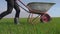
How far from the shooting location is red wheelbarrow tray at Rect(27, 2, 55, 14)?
8.45m

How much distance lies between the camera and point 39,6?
855 cm

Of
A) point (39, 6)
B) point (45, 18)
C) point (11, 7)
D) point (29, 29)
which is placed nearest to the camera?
point (29, 29)

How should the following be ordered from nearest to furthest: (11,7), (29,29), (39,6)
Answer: (29,29), (11,7), (39,6)

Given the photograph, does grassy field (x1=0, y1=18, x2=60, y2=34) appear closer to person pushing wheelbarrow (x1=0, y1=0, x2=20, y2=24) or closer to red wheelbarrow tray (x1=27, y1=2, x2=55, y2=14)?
A: person pushing wheelbarrow (x1=0, y1=0, x2=20, y2=24)

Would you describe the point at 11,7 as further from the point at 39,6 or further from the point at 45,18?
the point at 45,18

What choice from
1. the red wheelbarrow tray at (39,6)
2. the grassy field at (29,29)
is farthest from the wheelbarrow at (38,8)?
the grassy field at (29,29)

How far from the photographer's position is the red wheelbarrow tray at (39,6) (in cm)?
845

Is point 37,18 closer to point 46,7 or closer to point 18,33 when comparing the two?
point 46,7

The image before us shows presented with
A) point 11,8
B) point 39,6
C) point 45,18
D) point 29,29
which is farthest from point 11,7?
point 45,18

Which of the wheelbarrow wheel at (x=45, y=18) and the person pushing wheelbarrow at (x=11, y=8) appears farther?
the wheelbarrow wheel at (x=45, y=18)

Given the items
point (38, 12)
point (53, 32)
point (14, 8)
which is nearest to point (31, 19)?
point (38, 12)

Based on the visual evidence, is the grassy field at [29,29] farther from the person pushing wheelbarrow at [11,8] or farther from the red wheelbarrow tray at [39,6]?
the red wheelbarrow tray at [39,6]

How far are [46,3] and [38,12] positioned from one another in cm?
43

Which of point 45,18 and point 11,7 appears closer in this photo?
point 11,7
